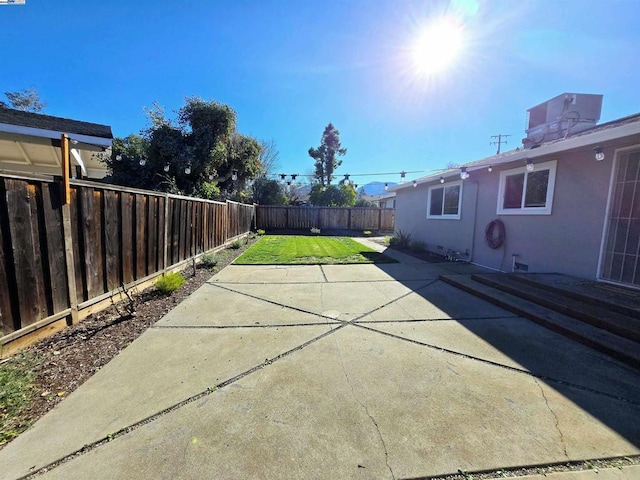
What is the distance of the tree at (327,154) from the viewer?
95.0ft

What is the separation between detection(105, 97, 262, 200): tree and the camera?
10.8 meters

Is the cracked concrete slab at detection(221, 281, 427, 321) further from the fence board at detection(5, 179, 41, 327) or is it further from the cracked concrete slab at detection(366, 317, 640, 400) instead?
the fence board at detection(5, 179, 41, 327)

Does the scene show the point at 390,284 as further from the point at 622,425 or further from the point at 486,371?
the point at 622,425

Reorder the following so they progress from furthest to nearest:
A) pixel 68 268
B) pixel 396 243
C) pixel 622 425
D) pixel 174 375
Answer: pixel 396 243
pixel 68 268
pixel 174 375
pixel 622 425

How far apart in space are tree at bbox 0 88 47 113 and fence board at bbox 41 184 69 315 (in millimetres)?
27189

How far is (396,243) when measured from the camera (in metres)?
10.8

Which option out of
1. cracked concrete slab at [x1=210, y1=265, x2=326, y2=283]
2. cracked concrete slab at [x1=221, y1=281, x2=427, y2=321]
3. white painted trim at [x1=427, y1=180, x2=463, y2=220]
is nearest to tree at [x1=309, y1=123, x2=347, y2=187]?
white painted trim at [x1=427, y1=180, x2=463, y2=220]

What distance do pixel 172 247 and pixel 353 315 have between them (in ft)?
12.9

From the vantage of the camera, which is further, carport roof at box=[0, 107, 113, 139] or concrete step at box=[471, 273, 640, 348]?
carport roof at box=[0, 107, 113, 139]

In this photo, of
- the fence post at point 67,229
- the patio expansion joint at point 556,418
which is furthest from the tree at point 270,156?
the patio expansion joint at point 556,418

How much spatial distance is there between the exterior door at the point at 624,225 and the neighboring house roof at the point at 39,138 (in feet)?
26.8

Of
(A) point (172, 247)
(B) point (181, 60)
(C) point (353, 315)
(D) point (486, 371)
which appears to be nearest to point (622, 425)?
(D) point (486, 371)

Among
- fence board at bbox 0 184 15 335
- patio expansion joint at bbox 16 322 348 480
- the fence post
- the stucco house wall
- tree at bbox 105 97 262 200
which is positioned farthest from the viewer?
tree at bbox 105 97 262 200

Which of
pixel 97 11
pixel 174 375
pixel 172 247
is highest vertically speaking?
pixel 97 11
